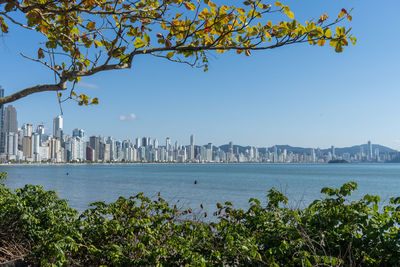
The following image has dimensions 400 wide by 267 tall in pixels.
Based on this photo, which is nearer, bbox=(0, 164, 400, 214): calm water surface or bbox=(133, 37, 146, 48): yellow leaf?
bbox=(133, 37, 146, 48): yellow leaf

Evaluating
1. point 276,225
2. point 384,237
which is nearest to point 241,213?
point 276,225

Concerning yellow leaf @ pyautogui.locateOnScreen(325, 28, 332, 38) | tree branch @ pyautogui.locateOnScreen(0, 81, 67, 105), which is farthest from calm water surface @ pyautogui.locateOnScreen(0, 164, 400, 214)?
tree branch @ pyautogui.locateOnScreen(0, 81, 67, 105)

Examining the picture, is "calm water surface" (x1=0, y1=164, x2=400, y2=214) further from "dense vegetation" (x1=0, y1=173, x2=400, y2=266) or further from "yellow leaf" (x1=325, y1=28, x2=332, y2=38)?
"yellow leaf" (x1=325, y1=28, x2=332, y2=38)

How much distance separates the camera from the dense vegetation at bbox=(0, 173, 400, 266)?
296cm

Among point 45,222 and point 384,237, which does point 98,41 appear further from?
point 384,237

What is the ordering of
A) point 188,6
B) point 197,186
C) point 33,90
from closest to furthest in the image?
point 188,6 < point 33,90 < point 197,186

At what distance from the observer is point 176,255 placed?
3.06 meters

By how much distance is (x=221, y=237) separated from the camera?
3797 mm

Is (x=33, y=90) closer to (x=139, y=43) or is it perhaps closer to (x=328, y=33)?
(x=139, y=43)

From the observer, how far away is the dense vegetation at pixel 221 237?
2.96 meters

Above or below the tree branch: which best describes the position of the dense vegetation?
below

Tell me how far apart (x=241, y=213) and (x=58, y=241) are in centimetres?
222

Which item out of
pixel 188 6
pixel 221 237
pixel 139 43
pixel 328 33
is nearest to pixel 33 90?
pixel 139 43

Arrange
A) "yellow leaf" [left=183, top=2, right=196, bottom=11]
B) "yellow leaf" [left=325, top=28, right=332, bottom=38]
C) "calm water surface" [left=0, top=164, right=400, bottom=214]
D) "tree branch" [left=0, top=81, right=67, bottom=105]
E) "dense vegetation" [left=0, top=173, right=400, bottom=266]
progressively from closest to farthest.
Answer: "yellow leaf" [left=325, top=28, right=332, bottom=38] → "dense vegetation" [left=0, top=173, right=400, bottom=266] → "yellow leaf" [left=183, top=2, right=196, bottom=11] → "tree branch" [left=0, top=81, right=67, bottom=105] → "calm water surface" [left=0, top=164, right=400, bottom=214]
